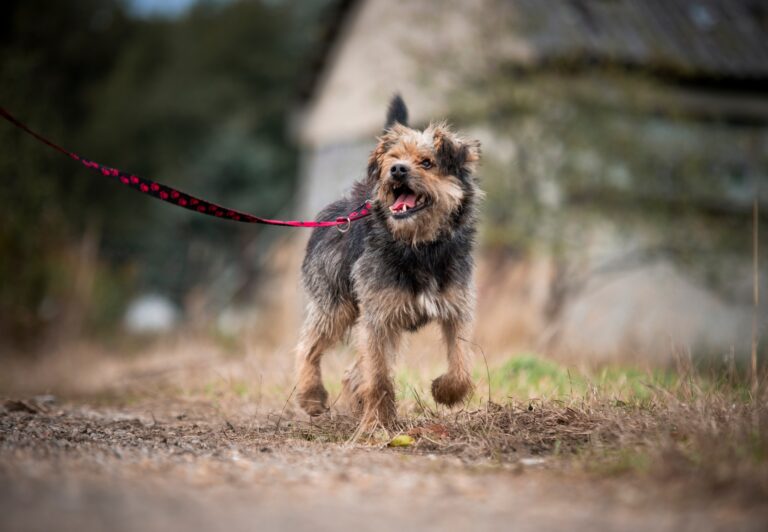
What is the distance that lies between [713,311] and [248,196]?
50.3 ft

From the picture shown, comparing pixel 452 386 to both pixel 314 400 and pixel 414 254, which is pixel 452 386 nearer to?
pixel 414 254

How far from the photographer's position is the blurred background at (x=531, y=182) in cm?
1224

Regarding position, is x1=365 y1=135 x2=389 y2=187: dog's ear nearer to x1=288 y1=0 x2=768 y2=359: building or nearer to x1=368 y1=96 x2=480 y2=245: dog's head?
x1=368 y1=96 x2=480 y2=245: dog's head

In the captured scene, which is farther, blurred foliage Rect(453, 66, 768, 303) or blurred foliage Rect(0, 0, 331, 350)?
blurred foliage Rect(0, 0, 331, 350)

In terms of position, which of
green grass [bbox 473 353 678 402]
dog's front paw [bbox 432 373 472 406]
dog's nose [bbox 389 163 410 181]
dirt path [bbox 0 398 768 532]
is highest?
dog's nose [bbox 389 163 410 181]

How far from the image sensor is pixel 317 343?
20.1ft

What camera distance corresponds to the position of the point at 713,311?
16.5 metres

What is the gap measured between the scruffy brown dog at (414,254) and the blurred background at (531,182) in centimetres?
172

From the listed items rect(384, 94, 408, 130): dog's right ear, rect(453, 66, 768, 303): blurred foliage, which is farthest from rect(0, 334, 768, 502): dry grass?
rect(453, 66, 768, 303): blurred foliage

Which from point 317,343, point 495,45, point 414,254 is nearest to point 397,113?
point 414,254

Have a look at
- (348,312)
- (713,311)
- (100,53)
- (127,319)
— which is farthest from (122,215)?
(348,312)

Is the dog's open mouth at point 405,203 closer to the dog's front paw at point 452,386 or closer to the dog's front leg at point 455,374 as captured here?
the dog's front leg at point 455,374

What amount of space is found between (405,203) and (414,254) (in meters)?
0.32

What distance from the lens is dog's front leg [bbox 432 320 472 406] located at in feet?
16.8
